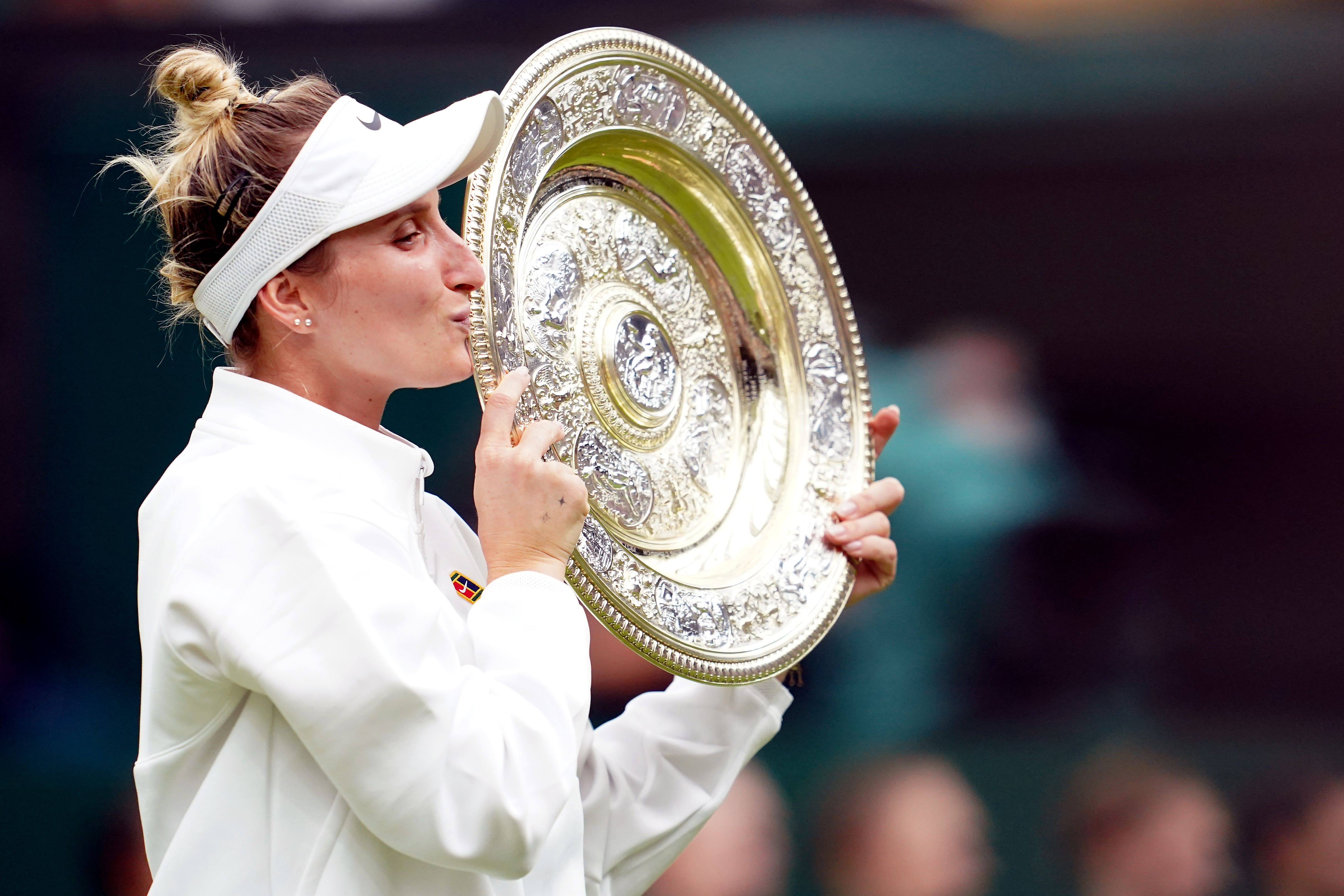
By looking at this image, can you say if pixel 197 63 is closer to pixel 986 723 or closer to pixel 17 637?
pixel 17 637

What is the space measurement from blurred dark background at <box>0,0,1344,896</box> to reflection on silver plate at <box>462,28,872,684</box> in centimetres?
136

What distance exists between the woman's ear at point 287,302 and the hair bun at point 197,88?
15cm

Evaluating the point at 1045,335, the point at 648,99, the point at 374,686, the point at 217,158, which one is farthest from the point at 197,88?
the point at 1045,335

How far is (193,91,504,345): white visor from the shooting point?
3.38 feet

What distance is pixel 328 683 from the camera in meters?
0.90

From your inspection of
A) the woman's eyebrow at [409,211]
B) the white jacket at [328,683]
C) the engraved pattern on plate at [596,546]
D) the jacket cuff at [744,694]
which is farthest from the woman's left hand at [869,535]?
the woman's eyebrow at [409,211]

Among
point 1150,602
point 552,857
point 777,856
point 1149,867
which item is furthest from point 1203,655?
point 552,857

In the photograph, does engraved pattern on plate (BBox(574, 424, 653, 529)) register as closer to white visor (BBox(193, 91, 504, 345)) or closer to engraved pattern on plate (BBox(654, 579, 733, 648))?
engraved pattern on plate (BBox(654, 579, 733, 648))

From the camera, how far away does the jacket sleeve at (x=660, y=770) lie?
4.47 ft

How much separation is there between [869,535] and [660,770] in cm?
34

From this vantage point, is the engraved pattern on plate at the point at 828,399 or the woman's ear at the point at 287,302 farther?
the engraved pattern on plate at the point at 828,399

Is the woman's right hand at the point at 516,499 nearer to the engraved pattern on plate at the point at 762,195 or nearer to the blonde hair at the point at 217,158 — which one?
the blonde hair at the point at 217,158

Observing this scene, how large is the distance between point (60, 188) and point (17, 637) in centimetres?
93

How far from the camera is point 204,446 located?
1.04 metres
